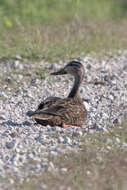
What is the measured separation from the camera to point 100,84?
11141mm

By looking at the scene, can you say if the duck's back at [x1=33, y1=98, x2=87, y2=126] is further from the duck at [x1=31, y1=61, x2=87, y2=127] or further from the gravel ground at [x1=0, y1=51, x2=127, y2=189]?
the gravel ground at [x1=0, y1=51, x2=127, y2=189]

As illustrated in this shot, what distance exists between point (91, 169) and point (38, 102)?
3.44m

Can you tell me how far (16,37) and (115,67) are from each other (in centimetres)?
283

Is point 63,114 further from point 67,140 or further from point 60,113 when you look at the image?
point 67,140

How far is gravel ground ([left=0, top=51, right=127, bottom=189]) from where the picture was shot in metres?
6.83

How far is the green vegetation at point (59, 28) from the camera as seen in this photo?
12.6 meters

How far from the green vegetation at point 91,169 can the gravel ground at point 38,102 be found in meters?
0.16

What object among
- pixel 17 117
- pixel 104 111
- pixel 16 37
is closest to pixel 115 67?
pixel 16 37

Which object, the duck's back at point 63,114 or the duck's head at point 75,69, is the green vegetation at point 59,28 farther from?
the duck's back at point 63,114

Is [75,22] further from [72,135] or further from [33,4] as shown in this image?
[72,135]

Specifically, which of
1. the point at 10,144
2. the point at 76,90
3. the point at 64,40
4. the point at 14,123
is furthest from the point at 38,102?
the point at 64,40

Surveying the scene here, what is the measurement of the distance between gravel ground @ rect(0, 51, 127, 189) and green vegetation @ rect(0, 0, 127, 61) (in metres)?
0.38

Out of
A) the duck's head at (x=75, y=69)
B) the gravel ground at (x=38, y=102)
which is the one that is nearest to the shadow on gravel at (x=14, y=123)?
the gravel ground at (x=38, y=102)

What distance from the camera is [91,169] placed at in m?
6.45
